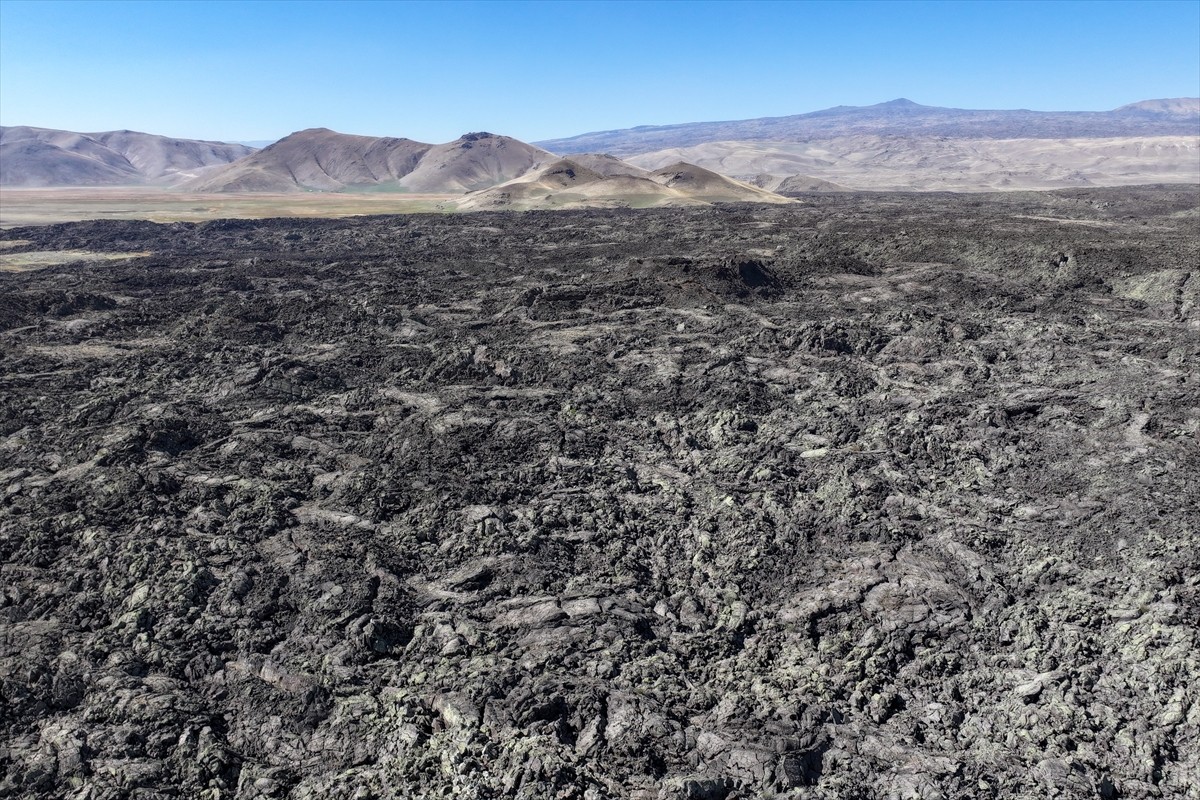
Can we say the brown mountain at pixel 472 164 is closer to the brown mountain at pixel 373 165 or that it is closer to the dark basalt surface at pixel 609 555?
the brown mountain at pixel 373 165

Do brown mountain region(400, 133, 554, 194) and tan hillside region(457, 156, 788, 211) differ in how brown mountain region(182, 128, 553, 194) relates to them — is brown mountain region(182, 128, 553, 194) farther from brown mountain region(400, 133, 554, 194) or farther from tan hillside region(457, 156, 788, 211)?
tan hillside region(457, 156, 788, 211)

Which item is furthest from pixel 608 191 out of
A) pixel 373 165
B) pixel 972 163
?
pixel 972 163

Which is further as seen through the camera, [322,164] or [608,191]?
[322,164]

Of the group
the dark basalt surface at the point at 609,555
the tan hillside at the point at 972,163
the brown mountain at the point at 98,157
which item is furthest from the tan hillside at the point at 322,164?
the dark basalt surface at the point at 609,555

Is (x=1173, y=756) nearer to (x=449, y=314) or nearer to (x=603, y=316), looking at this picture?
(x=603, y=316)

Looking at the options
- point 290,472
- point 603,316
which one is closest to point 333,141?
point 603,316

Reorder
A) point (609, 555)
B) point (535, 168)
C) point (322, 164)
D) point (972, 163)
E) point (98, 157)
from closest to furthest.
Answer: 1. point (609, 555)
2. point (535, 168)
3. point (322, 164)
4. point (972, 163)
5. point (98, 157)

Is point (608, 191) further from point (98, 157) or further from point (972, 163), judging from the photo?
point (98, 157)
